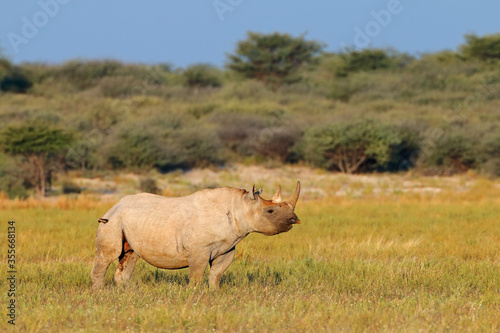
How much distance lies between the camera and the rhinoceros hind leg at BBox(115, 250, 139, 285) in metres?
7.05

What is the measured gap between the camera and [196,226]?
6.35m

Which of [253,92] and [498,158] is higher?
[253,92]

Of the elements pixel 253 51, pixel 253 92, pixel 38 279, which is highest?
pixel 253 51

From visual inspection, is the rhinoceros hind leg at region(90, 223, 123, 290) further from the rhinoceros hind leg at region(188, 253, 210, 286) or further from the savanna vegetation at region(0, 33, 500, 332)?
the rhinoceros hind leg at region(188, 253, 210, 286)

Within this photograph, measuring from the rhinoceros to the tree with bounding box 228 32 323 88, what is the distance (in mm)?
48014

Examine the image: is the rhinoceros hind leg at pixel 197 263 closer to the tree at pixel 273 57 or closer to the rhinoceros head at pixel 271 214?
the rhinoceros head at pixel 271 214

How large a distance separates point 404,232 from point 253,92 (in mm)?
36685

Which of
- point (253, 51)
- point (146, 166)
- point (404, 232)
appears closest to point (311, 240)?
point (404, 232)

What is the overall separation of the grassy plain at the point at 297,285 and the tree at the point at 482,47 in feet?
144

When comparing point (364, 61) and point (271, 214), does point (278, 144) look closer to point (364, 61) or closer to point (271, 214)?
point (271, 214)

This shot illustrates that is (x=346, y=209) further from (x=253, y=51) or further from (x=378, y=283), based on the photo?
(x=253, y=51)

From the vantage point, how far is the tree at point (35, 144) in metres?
22.1

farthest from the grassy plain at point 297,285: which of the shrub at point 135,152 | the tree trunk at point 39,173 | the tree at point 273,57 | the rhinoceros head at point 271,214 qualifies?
the tree at point 273,57

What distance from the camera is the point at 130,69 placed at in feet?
185
